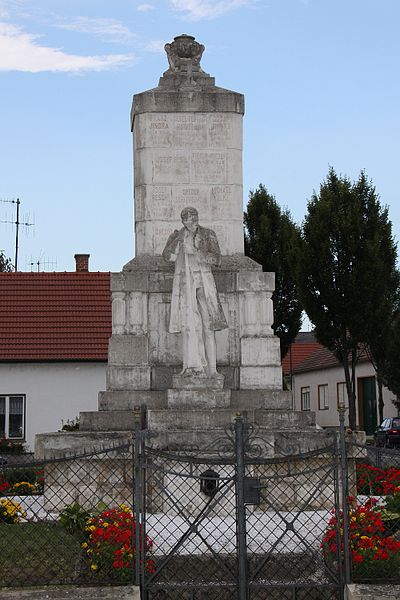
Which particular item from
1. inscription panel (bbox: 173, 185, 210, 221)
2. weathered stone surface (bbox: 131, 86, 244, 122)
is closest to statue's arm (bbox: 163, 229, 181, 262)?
inscription panel (bbox: 173, 185, 210, 221)

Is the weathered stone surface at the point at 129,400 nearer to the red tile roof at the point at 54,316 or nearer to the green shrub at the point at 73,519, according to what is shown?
the green shrub at the point at 73,519

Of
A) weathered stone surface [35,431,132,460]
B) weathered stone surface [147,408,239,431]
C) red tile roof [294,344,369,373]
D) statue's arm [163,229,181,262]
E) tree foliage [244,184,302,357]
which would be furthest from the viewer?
red tile roof [294,344,369,373]

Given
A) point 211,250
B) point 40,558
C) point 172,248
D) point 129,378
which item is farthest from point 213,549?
point 211,250

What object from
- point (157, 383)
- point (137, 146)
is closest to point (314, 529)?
point (157, 383)

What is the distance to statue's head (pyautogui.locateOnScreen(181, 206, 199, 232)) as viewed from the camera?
14336 mm

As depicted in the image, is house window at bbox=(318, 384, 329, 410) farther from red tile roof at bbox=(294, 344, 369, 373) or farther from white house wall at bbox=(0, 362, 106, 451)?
white house wall at bbox=(0, 362, 106, 451)

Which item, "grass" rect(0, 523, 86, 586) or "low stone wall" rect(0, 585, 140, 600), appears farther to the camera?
"grass" rect(0, 523, 86, 586)

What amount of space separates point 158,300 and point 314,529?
17.6 ft

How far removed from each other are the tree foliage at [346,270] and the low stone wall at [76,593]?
21.9m

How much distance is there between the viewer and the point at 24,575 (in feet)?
29.9

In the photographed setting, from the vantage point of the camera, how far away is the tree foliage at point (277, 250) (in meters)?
31.9

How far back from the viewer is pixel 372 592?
27.9ft

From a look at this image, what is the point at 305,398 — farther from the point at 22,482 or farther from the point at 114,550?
the point at 114,550

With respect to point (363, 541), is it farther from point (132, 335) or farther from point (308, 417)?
point (132, 335)
